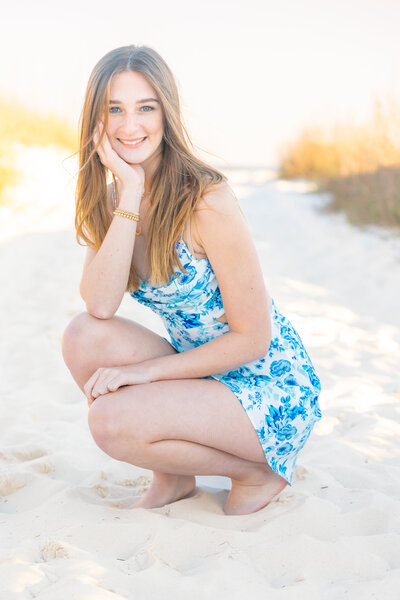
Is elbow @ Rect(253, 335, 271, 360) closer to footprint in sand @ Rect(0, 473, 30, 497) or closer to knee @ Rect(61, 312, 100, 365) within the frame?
knee @ Rect(61, 312, 100, 365)

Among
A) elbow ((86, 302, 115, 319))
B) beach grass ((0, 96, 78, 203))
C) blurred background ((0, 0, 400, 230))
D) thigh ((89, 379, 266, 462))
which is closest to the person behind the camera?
thigh ((89, 379, 266, 462))

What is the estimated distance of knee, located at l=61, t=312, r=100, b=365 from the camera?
197cm

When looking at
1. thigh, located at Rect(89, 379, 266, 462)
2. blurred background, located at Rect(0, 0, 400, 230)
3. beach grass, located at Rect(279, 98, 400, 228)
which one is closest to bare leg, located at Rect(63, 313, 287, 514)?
thigh, located at Rect(89, 379, 266, 462)

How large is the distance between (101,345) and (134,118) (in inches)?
26.9

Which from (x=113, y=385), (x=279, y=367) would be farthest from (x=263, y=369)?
(x=113, y=385)

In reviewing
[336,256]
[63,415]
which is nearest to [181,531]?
[63,415]

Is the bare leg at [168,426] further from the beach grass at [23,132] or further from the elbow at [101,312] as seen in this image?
the beach grass at [23,132]

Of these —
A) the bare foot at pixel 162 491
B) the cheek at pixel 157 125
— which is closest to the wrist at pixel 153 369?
the bare foot at pixel 162 491

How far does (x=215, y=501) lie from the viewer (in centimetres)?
201

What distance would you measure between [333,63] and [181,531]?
23.7 m

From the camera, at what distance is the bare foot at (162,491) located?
1.95 m

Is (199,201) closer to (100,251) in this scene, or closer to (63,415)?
(100,251)

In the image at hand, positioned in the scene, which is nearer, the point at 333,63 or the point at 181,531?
the point at 181,531

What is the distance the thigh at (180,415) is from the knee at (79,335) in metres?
0.22
